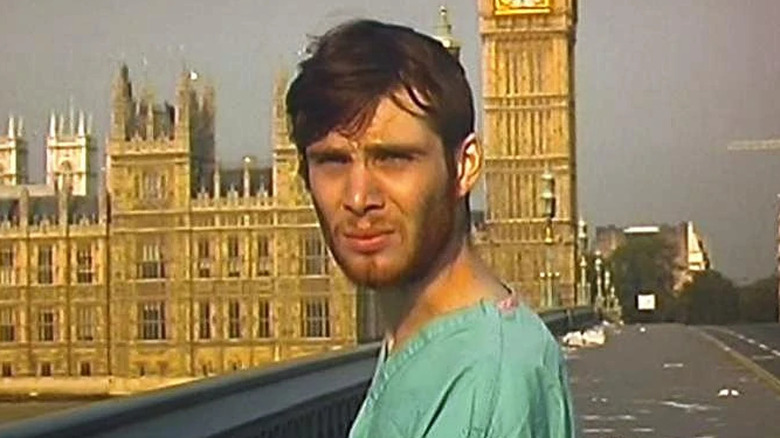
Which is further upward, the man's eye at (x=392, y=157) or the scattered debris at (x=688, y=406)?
the man's eye at (x=392, y=157)

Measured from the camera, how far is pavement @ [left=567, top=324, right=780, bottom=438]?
7.26 m

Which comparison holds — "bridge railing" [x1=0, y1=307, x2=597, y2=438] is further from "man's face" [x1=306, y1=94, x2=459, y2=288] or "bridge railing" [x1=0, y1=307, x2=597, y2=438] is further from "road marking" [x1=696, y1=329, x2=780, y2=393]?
"road marking" [x1=696, y1=329, x2=780, y2=393]

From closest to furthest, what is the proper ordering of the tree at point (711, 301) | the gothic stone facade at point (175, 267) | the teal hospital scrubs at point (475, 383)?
the teal hospital scrubs at point (475, 383)
the tree at point (711, 301)
the gothic stone facade at point (175, 267)

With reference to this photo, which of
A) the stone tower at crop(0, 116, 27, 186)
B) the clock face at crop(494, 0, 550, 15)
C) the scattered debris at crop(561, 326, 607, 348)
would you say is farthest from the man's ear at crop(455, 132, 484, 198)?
the clock face at crop(494, 0, 550, 15)

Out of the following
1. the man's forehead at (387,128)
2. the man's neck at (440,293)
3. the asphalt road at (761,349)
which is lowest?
the asphalt road at (761,349)

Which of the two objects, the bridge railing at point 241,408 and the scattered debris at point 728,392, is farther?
the scattered debris at point 728,392

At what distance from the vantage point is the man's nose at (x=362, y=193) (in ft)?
3.56

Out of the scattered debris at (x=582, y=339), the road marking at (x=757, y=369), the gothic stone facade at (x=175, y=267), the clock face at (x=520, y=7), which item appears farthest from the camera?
the clock face at (x=520, y=7)

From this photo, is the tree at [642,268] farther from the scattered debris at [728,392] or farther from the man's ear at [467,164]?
the man's ear at [467,164]

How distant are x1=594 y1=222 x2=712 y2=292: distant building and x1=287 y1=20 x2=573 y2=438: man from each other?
52.3 m

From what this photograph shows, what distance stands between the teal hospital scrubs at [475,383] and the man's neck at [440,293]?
0.06ft

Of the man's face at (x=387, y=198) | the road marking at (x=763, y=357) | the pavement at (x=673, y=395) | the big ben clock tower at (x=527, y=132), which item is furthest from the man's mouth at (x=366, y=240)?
the big ben clock tower at (x=527, y=132)

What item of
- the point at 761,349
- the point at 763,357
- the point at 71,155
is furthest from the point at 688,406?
the point at 71,155

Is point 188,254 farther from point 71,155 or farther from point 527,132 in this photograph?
point 527,132
